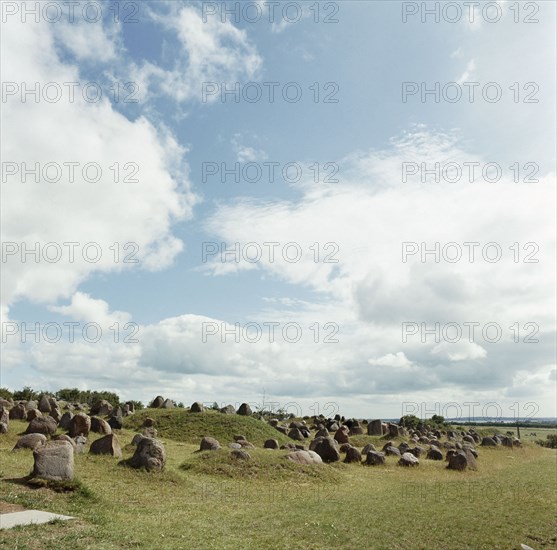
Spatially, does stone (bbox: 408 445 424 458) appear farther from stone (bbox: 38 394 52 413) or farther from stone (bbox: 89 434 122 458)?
stone (bbox: 38 394 52 413)

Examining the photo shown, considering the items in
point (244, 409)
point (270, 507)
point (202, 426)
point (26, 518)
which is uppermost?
point (244, 409)

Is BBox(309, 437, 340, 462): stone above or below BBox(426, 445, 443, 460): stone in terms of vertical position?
above

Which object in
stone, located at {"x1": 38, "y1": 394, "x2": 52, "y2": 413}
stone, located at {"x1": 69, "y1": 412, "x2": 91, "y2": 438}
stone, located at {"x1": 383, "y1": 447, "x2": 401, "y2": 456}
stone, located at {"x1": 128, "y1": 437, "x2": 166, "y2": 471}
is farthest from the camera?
stone, located at {"x1": 38, "y1": 394, "x2": 52, "y2": 413}

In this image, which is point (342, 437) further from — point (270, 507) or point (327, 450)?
point (270, 507)

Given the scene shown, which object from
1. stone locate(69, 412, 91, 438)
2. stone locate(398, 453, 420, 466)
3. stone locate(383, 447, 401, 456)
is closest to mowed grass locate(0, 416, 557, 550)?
stone locate(69, 412, 91, 438)

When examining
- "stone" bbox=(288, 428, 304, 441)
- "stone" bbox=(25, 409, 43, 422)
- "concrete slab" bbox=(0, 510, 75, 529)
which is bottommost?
"concrete slab" bbox=(0, 510, 75, 529)

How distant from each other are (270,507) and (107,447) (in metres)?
11.0

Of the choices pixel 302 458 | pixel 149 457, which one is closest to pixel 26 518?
pixel 149 457

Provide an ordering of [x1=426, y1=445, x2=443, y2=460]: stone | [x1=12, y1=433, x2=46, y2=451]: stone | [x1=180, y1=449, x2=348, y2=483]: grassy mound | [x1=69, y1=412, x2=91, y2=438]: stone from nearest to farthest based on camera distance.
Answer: [x1=180, y1=449, x2=348, y2=483]: grassy mound
[x1=12, y1=433, x2=46, y2=451]: stone
[x1=69, y1=412, x2=91, y2=438]: stone
[x1=426, y1=445, x2=443, y2=460]: stone

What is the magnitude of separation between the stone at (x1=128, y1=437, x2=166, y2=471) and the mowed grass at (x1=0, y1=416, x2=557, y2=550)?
55 cm

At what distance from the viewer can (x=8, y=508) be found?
16.5 metres

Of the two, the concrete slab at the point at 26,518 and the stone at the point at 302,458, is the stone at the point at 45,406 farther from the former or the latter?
the concrete slab at the point at 26,518

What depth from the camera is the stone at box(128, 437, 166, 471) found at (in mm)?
25406

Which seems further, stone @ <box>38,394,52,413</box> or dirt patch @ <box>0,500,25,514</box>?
stone @ <box>38,394,52,413</box>
